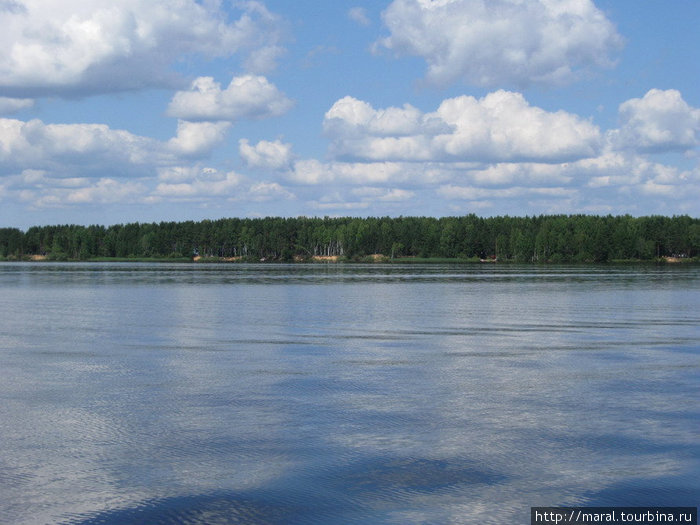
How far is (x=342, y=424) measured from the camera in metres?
14.2

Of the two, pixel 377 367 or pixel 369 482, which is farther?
pixel 377 367

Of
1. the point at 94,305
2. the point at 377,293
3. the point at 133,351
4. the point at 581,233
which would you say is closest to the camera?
the point at 133,351

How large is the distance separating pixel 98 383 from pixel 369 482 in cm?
1006

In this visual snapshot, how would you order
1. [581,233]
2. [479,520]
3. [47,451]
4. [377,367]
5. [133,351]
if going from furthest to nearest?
[581,233] < [133,351] < [377,367] < [47,451] < [479,520]

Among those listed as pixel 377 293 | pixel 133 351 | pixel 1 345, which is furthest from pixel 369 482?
pixel 377 293

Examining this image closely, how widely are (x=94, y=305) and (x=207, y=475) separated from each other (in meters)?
36.5

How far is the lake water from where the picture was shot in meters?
10.1

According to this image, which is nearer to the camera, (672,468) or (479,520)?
(479,520)

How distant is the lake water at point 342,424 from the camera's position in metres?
10.1

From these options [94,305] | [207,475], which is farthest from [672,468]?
[94,305]

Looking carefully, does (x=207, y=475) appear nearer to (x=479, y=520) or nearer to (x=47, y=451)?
(x=47, y=451)

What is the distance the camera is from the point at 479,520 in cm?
930

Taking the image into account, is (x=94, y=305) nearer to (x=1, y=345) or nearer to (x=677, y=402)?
(x=1, y=345)

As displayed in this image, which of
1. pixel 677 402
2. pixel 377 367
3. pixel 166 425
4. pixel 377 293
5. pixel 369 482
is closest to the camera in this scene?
pixel 369 482
